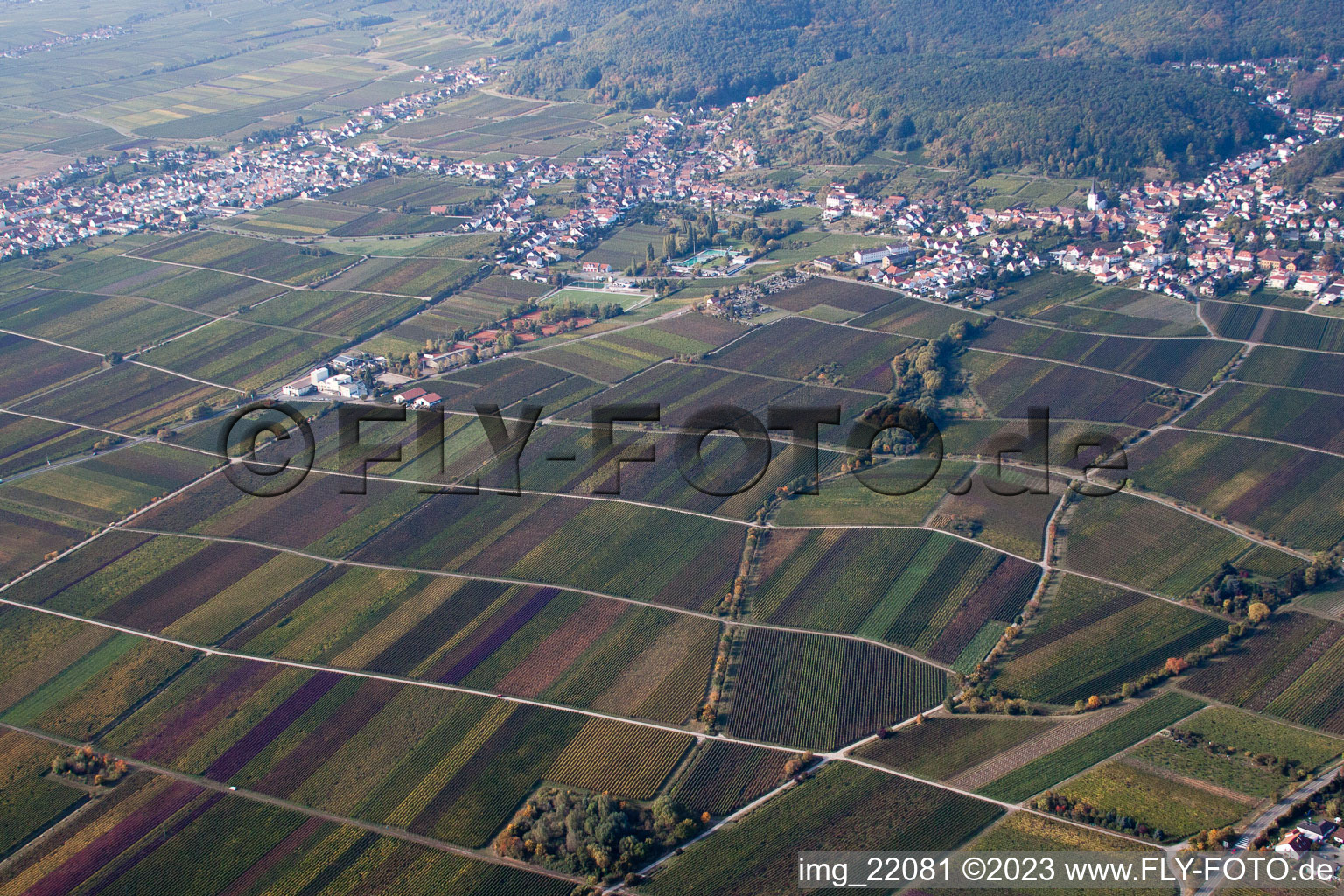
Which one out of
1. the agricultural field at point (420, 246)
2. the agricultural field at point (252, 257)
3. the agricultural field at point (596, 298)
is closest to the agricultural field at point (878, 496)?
the agricultural field at point (596, 298)

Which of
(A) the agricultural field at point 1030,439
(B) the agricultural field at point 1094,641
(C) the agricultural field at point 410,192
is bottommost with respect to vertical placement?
(B) the agricultural field at point 1094,641

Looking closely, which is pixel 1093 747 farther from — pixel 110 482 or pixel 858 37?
pixel 858 37

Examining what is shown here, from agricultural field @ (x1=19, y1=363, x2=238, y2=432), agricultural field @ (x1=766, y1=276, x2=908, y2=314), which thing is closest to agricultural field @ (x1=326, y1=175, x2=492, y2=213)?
agricultural field @ (x1=19, y1=363, x2=238, y2=432)

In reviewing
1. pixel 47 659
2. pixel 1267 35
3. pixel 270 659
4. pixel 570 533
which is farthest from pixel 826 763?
pixel 1267 35

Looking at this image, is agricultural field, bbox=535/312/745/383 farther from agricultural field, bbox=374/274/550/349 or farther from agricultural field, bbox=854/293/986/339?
agricultural field, bbox=854/293/986/339

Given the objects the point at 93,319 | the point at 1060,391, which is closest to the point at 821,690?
the point at 1060,391

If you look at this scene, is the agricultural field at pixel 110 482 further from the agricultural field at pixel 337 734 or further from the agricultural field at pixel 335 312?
the agricultural field at pixel 335 312
